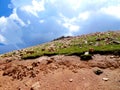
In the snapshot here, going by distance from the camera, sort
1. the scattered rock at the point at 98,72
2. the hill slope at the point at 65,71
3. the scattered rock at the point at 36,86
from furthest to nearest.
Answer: the scattered rock at the point at 98,72 < the scattered rock at the point at 36,86 < the hill slope at the point at 65,71

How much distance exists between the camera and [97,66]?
82.0 feet

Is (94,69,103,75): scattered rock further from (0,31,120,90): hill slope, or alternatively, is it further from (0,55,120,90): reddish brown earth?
(0,55,120,90): reddish brown earth

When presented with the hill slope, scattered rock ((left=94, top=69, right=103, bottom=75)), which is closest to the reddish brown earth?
the hill slope

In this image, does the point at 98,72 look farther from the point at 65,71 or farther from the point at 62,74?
the point at 62,74

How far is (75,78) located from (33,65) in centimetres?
411

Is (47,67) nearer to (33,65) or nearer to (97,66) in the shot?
(33,65)

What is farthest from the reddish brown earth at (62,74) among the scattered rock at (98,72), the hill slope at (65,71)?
the scattered rock at (98,72)

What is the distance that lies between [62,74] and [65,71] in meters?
0.42

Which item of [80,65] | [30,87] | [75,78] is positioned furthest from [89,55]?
[30,87]

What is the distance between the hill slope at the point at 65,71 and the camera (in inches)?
914

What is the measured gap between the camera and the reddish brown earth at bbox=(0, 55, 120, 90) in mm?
23078

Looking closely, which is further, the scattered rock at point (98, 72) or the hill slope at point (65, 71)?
the scattered rock at point (98, 72)

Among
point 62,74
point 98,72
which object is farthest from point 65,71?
point 98,72

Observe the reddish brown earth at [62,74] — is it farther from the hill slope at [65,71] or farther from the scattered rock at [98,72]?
the scattered rock at [98,72]
